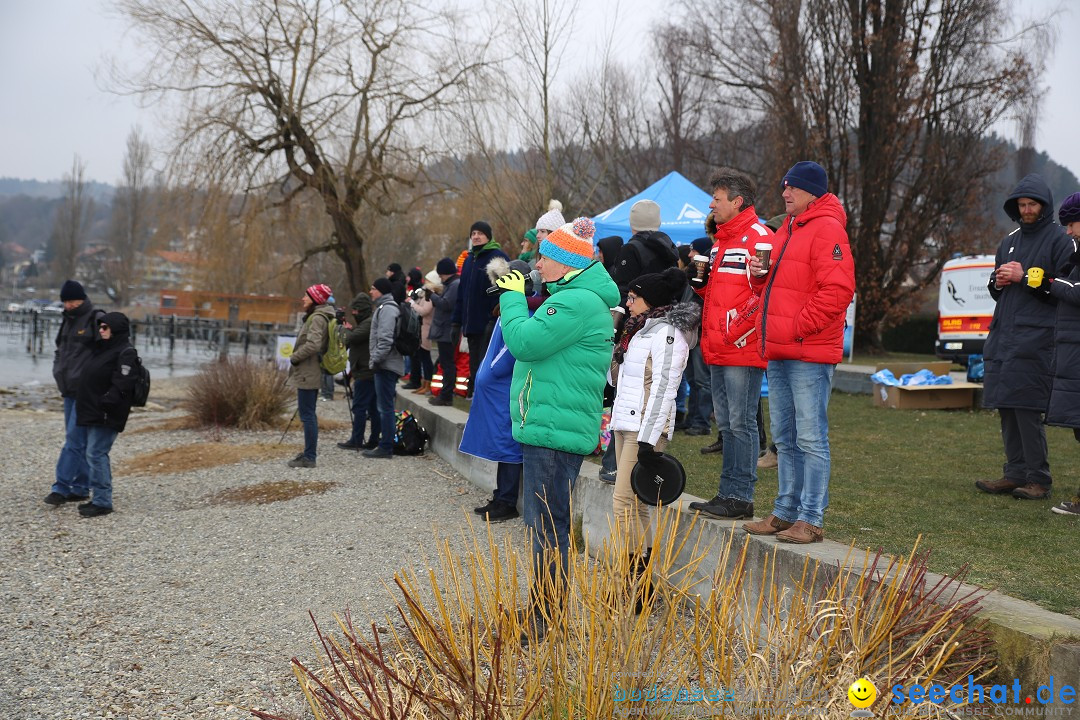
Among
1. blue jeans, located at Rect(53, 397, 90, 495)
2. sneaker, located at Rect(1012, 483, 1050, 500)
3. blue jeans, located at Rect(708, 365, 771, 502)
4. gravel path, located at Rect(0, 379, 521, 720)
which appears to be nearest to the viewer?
gravel path, located at Rect(0, 379, 521, 720)

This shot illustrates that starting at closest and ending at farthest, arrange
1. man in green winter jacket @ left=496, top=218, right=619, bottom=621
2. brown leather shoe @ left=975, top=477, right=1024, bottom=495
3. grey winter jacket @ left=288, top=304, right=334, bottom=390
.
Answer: man in green winter jacket @ left=496, top=218, right=619, bottom=621
brown leather shoe @ left=975, top=477, right=1024, bottom=495
grey winter jacket @ left=288, top=304, right=334, bottom=390

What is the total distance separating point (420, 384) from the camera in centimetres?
1491

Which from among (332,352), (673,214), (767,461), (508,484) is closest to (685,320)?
(508,484)

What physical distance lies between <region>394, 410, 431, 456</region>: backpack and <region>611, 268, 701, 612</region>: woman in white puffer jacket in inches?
245

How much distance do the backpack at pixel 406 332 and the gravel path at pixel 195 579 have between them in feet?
4.22

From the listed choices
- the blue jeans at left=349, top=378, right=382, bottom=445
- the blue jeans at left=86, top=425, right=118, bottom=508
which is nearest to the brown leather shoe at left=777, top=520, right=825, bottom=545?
the blue jeans at left=86, top=425, right=118, bottom=508

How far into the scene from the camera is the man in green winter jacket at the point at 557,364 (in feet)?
15.9

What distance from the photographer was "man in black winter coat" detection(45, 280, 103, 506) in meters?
8.59

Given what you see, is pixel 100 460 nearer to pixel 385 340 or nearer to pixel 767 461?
pixel 385 340

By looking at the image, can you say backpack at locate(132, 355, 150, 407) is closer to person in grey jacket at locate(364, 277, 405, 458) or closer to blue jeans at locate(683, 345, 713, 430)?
person in grey jacket at locate(364, 277, 405, 458)

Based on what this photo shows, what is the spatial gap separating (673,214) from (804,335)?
9870 millimetres

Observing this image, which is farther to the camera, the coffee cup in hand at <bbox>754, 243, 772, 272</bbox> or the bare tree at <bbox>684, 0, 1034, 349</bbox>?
the bare tree at <bbox>684, 0, 1034, 349</bbox>

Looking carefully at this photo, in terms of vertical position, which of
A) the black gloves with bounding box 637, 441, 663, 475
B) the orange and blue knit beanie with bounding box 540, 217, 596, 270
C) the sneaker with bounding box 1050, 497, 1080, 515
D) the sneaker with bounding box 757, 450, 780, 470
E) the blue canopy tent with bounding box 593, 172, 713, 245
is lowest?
the sneaker with bounding box 757, 450, 780, 470

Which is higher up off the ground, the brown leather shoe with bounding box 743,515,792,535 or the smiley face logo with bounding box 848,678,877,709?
the brown leather shoe with bounding box 743,515,792,535
